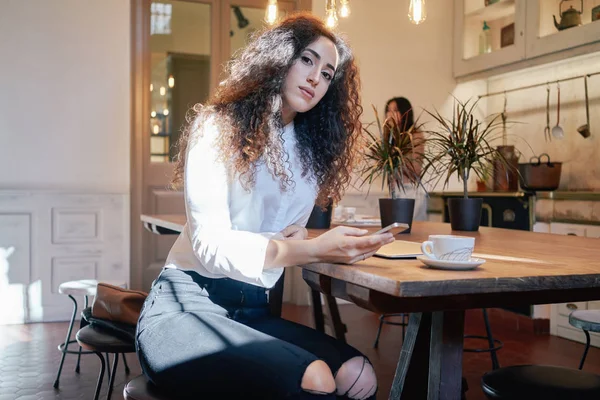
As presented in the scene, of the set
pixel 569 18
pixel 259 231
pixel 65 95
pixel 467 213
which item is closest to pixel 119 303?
pixel 259 231

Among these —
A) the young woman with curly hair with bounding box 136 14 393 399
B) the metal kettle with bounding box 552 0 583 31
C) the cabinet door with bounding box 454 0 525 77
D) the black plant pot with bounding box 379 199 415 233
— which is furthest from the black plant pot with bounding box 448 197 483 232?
the cabinet door with bounding box 454 0 525 77

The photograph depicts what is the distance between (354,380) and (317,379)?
0.22 meters

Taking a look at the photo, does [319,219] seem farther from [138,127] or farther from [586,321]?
[138,127]

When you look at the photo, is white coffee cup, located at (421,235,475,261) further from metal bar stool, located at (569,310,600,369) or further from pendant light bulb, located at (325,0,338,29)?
pendant light bulb, located at (325,0,338,29)

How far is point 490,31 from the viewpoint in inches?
211

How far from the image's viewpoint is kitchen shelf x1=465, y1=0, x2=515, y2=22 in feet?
16.6

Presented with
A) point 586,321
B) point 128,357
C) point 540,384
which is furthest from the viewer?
point 128,357

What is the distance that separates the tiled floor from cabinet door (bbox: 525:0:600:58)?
189 centimetres

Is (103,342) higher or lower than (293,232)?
lower

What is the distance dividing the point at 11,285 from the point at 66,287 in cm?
166

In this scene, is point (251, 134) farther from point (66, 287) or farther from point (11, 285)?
point (11, 285)

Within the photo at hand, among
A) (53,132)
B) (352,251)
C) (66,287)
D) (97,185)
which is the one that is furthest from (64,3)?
(352,251)

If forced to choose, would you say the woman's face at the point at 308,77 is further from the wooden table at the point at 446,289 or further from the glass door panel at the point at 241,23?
the glass door panel at the point at 241,23

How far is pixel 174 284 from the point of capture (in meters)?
1.63
